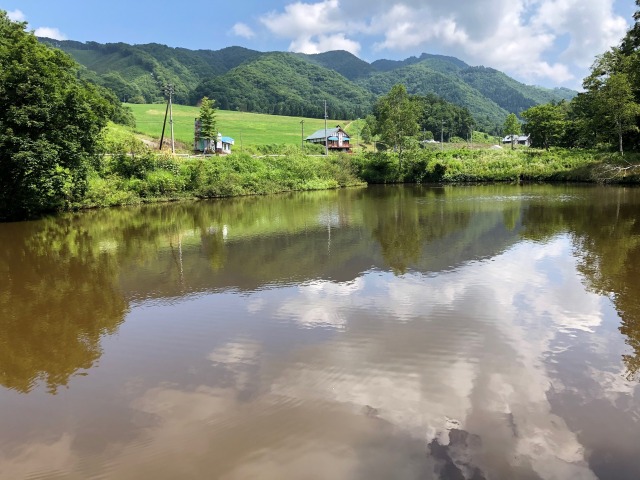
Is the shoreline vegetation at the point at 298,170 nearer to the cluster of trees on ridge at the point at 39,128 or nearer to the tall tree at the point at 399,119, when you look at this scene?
the tall tree at the point at 399,119

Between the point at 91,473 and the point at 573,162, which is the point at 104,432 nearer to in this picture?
the point at 91,473

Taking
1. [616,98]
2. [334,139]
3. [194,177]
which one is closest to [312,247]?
[194,177]

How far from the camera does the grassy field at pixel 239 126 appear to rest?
87706mm

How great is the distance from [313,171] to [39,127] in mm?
32191

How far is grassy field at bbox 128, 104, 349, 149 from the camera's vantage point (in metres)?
87.7

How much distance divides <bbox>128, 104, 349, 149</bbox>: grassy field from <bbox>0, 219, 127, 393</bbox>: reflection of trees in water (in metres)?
57.4

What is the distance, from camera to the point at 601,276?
13117 mm

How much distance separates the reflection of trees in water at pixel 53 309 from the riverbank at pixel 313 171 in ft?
57.5

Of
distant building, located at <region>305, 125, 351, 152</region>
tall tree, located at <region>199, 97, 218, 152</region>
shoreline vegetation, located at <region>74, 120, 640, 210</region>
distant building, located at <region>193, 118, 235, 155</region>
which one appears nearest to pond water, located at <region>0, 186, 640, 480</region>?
shoreline vegetation, located at <region>74, 120, 640, 210</region>

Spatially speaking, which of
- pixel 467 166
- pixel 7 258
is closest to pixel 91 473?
pixel 7 258

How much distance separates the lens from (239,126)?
343ft

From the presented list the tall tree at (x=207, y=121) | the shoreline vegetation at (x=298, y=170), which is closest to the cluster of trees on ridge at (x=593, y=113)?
the shoreline vegetation at (x=298, y=170)

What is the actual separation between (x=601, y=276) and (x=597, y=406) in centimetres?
789

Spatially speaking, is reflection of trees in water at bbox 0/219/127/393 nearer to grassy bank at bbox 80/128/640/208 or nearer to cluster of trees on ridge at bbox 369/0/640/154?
grassy bank at bbox 80/128/640/208
